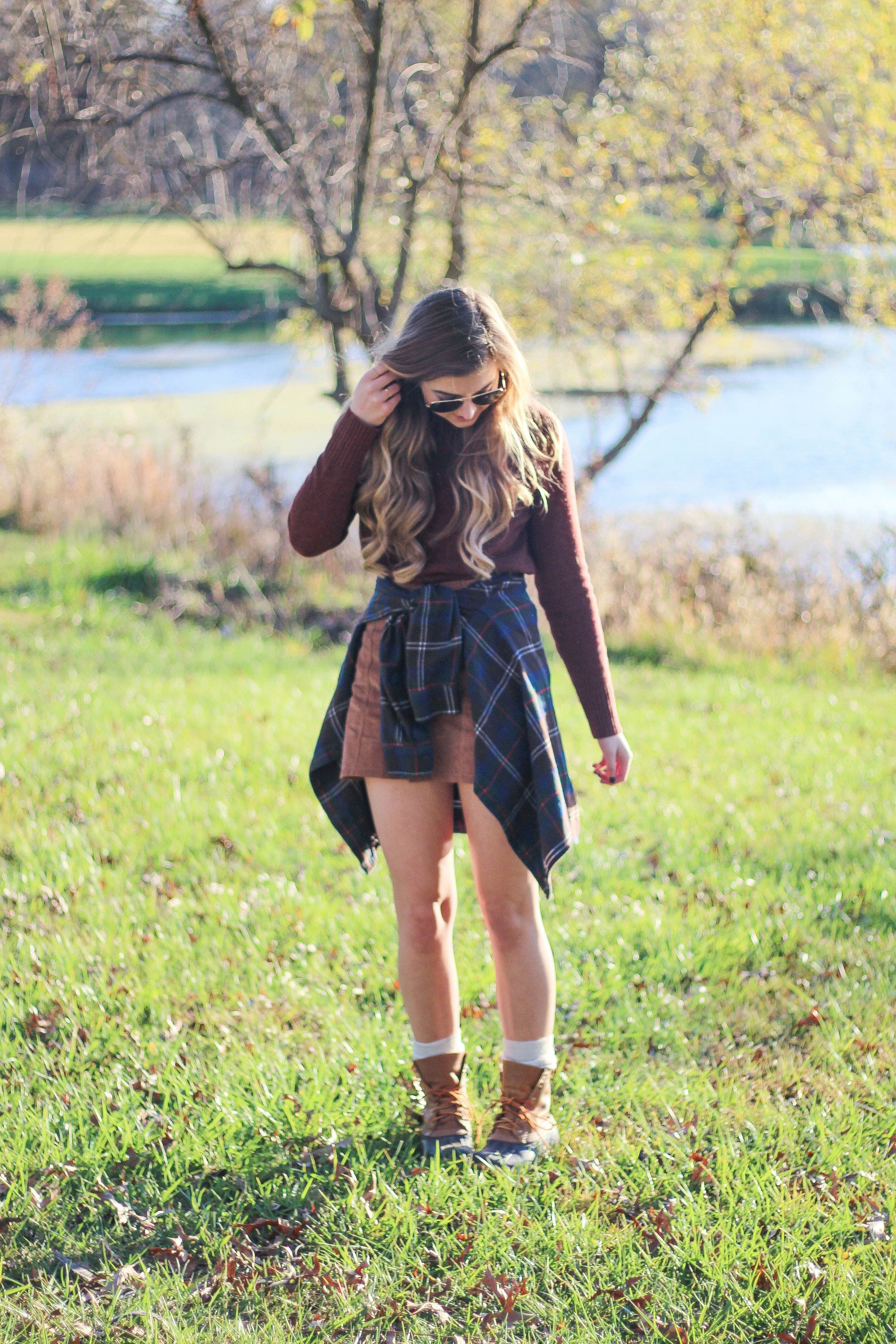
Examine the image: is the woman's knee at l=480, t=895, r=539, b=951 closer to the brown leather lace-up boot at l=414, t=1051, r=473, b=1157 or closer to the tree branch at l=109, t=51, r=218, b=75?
the brown leather lace-up boot at l=414, t=1051, r=473, b=1157

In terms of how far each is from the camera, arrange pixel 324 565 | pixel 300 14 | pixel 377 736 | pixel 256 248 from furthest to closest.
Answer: pixel 324 565 < pixel 256 248 < pixel 300 14 < pixel 377 736

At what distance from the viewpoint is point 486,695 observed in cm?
238

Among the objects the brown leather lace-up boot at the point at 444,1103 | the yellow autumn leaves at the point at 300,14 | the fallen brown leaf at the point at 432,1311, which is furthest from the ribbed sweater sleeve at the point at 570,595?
the yellow autumn leaves at the point at 300,14

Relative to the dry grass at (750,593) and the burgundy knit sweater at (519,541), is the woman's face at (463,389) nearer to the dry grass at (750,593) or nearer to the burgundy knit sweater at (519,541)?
the burgundy knit sweater at (519,541)

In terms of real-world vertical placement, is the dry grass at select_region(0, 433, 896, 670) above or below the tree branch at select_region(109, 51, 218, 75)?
below

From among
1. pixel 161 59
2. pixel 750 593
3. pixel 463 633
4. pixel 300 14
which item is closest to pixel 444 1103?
pixel 463 633

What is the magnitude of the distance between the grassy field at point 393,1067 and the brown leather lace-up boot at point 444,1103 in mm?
101

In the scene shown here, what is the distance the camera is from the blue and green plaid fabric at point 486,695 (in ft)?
7.80

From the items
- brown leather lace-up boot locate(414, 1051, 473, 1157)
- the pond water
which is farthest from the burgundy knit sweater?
the pond water

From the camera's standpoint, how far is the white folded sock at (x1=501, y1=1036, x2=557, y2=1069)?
2600 millimetres

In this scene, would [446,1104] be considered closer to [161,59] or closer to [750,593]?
[161,59]

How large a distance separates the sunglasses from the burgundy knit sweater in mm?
104

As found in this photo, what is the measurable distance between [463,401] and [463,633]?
482 mm

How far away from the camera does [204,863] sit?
157 inches
